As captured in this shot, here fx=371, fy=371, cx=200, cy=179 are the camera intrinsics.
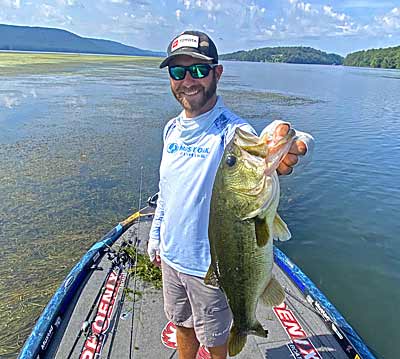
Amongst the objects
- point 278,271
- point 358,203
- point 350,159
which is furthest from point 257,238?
point 350,159

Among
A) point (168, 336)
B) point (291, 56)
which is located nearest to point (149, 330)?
point (168, 336)

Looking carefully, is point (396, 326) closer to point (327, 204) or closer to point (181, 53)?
point (327, 204)

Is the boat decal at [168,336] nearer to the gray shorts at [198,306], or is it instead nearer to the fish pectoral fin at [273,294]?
the gray shorts at [198,306]

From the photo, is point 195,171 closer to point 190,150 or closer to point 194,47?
point 190,150

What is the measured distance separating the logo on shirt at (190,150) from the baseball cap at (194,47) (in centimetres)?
54

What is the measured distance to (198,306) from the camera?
2.57m

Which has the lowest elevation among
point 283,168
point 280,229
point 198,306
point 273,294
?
point 198,306

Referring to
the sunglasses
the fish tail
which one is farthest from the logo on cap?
the fish tail

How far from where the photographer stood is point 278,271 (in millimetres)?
4969

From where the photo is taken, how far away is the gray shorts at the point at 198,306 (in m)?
2.50

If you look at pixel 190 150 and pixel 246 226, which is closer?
pixel 246 226

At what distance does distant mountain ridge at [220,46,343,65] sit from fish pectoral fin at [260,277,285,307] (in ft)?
518

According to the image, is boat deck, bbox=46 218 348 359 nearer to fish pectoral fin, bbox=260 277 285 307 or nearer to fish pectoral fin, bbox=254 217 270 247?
fish pectoral fin, bbox=260 277 285 307

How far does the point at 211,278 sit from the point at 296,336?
2.03 m
